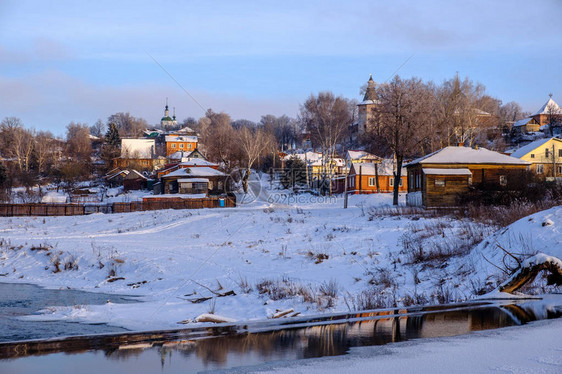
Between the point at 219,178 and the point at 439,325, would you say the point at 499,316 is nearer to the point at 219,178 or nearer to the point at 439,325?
the point at 439,325

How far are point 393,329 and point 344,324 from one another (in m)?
0.76

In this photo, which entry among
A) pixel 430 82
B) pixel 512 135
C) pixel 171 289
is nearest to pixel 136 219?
pixel 171 289

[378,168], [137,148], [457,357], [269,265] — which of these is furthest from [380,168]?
[457,357]

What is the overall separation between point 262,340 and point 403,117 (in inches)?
1644

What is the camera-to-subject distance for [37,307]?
12.8 m

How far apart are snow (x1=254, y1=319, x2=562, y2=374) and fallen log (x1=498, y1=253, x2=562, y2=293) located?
8.59 ft

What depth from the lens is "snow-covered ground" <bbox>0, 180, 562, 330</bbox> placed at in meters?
11.2

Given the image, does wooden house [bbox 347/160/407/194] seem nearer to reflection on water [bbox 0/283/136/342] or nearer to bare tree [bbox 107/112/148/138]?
reflection on water [bbox 0/283/136/342]

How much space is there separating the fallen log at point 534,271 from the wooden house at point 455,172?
28.5 meters

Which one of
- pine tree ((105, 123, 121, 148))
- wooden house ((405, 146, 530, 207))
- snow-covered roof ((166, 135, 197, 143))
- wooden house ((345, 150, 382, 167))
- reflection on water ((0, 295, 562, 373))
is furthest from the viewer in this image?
snow-covered roof ((166, 135, 197, 143))

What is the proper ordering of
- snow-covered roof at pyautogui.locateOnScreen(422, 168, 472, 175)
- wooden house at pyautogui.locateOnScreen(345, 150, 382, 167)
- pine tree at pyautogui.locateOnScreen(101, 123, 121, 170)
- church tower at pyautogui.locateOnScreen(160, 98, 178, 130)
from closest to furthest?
snow-covered roof at pyautogui.locateOnScreen(422, 168, 472, 175)
wooden house at pyautogui.locateOnScreen(345, 150, 382, 167)
pine tree at pyautogui.locateOnScreen(101, 123, 121, 170)
church tower at pyautogui.locateOnScreen(160, 98, 178, 130)

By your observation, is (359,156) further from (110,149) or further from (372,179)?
(110,149)

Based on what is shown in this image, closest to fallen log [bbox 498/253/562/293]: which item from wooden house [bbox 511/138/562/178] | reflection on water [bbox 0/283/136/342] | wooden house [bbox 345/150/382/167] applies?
reflection on water [bbox 0/283/136/342]

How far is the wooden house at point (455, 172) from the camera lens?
3722cm
